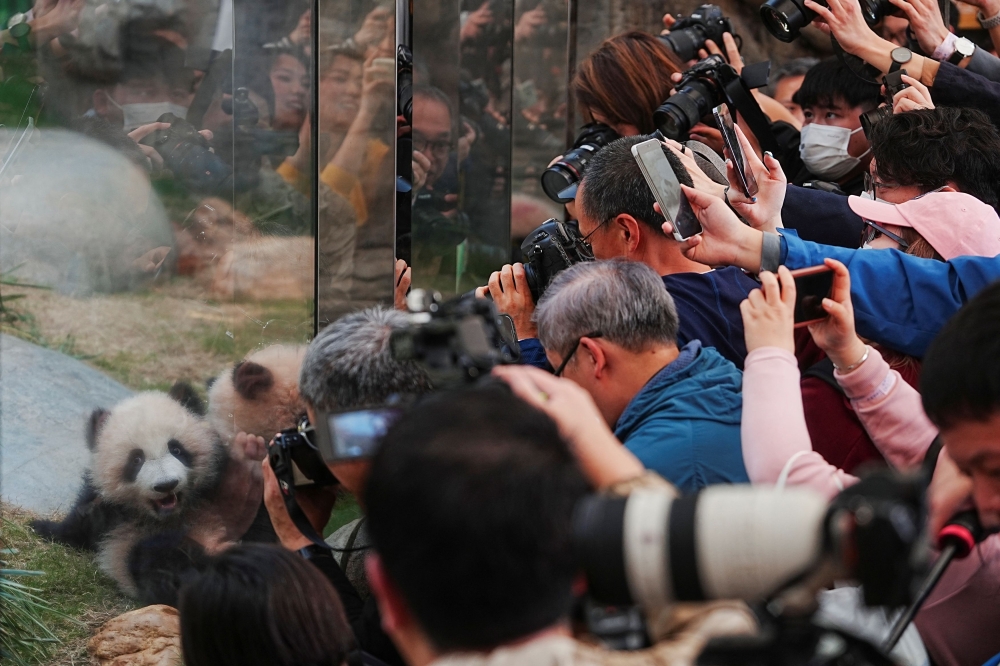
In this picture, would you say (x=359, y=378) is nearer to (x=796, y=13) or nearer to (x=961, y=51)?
(x=796, y=13)

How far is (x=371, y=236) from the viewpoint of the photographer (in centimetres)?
296

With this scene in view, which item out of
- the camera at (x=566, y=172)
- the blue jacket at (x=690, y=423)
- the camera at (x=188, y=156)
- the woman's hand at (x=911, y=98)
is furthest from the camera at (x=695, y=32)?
the blue jacket at (x=690, y=423)

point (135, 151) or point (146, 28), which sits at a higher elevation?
point (146, 28)

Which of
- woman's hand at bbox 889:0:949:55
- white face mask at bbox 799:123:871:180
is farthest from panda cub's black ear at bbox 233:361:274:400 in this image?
woman's hand at bbox 889:0:949:55

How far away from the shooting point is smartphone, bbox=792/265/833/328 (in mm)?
1713

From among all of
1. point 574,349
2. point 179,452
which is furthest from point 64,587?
point 574,349

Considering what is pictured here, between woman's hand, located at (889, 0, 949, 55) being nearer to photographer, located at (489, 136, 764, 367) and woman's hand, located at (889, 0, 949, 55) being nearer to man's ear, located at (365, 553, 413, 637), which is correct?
photographer, located at (489, 136, 764, 367)

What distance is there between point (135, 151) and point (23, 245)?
0.95 ft

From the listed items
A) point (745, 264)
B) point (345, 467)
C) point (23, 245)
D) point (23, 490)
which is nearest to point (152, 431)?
point (23, 490)

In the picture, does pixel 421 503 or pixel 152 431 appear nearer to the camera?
pixel 421 503

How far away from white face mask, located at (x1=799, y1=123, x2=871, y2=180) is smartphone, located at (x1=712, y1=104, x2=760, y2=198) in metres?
0.93

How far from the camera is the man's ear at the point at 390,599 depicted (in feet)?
3.42

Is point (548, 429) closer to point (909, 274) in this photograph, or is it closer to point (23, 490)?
point (909, 274)

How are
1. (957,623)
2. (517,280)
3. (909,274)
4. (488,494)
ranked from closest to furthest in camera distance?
(488,494) < (957,623) < (909,274) < (517,280)
